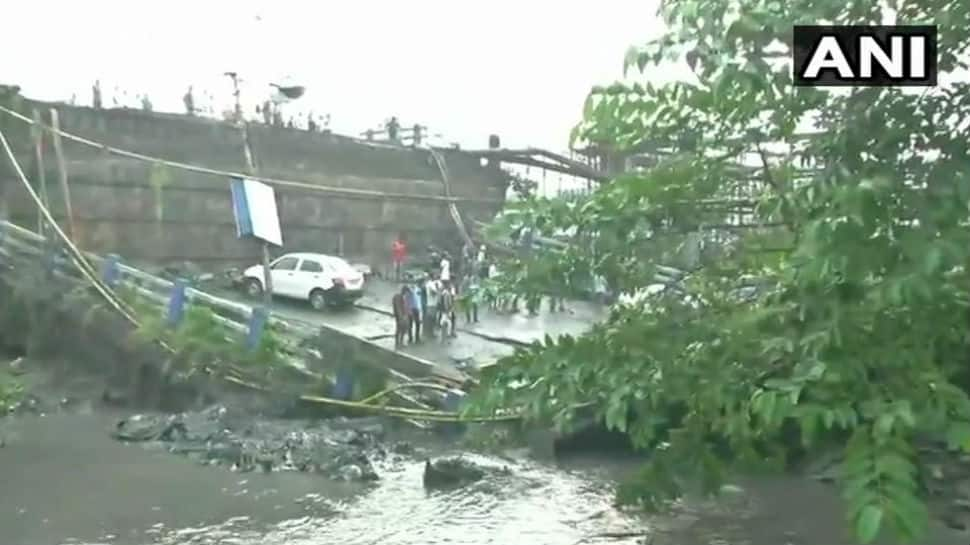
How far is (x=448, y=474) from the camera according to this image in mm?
7766

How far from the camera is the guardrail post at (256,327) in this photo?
9.95 metres

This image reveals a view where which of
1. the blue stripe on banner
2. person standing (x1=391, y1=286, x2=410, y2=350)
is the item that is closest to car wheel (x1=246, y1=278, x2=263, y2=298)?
the blue stripe on banner

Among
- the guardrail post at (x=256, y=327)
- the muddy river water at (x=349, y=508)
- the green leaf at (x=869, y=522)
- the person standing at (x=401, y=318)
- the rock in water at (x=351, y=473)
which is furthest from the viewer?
the person standing at (x=401, y=318)

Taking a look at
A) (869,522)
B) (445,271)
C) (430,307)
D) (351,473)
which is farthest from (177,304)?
(869,522)

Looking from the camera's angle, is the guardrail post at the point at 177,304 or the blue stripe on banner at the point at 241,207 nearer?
the guardrail post at the point at 177,304

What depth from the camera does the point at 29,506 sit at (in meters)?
6.83

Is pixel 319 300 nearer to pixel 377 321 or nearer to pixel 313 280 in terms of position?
pixel 313 280

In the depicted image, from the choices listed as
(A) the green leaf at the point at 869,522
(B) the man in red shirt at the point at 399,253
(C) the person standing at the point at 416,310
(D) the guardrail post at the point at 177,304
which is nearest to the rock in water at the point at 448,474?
(C) the person standing at the point at 416,310

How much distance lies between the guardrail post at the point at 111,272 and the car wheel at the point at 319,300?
6.11 feet

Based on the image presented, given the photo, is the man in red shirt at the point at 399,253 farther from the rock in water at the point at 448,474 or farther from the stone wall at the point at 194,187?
the rock in water at the point at 448,474

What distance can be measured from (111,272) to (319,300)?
1.99 meters

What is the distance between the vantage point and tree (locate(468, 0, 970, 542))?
72.7 inches

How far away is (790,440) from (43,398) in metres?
9.52

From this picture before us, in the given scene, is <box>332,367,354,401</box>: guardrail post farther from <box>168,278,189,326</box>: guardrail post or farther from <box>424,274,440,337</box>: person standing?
<box>168,278,189,326</box>: guardrail post
